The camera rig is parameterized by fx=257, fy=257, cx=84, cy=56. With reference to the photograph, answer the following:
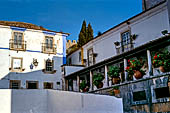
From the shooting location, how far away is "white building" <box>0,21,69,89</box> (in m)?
23.3

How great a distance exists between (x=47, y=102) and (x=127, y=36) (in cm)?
1176

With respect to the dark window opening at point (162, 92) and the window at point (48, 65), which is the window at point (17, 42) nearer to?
the window at point (48, 65)

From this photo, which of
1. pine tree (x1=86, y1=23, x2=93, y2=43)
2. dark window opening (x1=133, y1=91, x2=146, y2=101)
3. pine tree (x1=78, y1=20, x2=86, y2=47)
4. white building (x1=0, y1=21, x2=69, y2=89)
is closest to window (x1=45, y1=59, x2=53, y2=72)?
white building (x1=0, y1=21, x2=69, y2=89)

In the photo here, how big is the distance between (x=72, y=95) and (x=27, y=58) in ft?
49.1

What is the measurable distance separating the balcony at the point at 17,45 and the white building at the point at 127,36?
14.7 feet

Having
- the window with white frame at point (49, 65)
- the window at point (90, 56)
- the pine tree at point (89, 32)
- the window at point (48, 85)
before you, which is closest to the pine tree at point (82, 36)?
the pine tree at point (89, 32)

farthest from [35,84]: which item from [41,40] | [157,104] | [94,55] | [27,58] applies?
[157,104]

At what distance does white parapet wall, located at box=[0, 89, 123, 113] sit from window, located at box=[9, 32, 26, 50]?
1468 centimetres

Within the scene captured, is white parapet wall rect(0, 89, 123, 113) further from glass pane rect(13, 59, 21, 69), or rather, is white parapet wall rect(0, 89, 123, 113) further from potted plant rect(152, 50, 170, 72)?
glass pane rect(13, 59, 21, 69)

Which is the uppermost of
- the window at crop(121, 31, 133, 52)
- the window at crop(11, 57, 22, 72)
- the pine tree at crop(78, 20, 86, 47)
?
the pine tree at crop(78, 20, 86, 47)

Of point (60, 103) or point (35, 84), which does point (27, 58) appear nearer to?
point (35, 84)

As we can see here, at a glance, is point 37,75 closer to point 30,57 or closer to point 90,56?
point 30,57

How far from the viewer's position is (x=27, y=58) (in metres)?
24.2

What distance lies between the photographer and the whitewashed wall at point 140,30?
16297 mm
